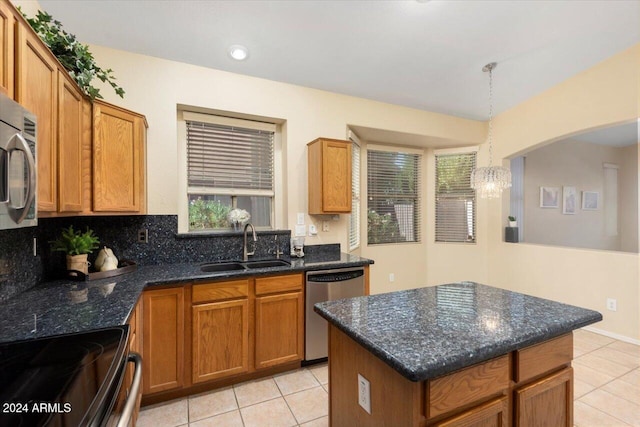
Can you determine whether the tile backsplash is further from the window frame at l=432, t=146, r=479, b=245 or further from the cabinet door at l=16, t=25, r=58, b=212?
the window frame at l=432, t=146, r=479, b=245

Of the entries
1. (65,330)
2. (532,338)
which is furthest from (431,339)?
(65,330)

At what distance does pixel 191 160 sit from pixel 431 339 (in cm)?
269

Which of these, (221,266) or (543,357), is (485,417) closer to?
(543,357)

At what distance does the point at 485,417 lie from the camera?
3.58 feet

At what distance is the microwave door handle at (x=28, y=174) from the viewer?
989mm

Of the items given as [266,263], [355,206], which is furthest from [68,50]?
[355,206]

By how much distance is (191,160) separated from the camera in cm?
292

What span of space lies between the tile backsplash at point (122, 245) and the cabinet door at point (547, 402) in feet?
7.55

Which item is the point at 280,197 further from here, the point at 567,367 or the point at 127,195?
the point at 567,367

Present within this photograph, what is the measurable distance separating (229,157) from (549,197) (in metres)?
5.12

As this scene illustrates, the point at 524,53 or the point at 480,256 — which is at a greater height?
the point at 524,53

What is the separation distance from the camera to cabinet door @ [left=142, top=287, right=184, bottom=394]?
203 centimetres

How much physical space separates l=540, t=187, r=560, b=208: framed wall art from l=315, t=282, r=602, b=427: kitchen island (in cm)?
415

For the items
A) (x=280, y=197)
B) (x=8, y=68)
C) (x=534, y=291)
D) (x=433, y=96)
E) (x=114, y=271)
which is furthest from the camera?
(x=534, y=291)
